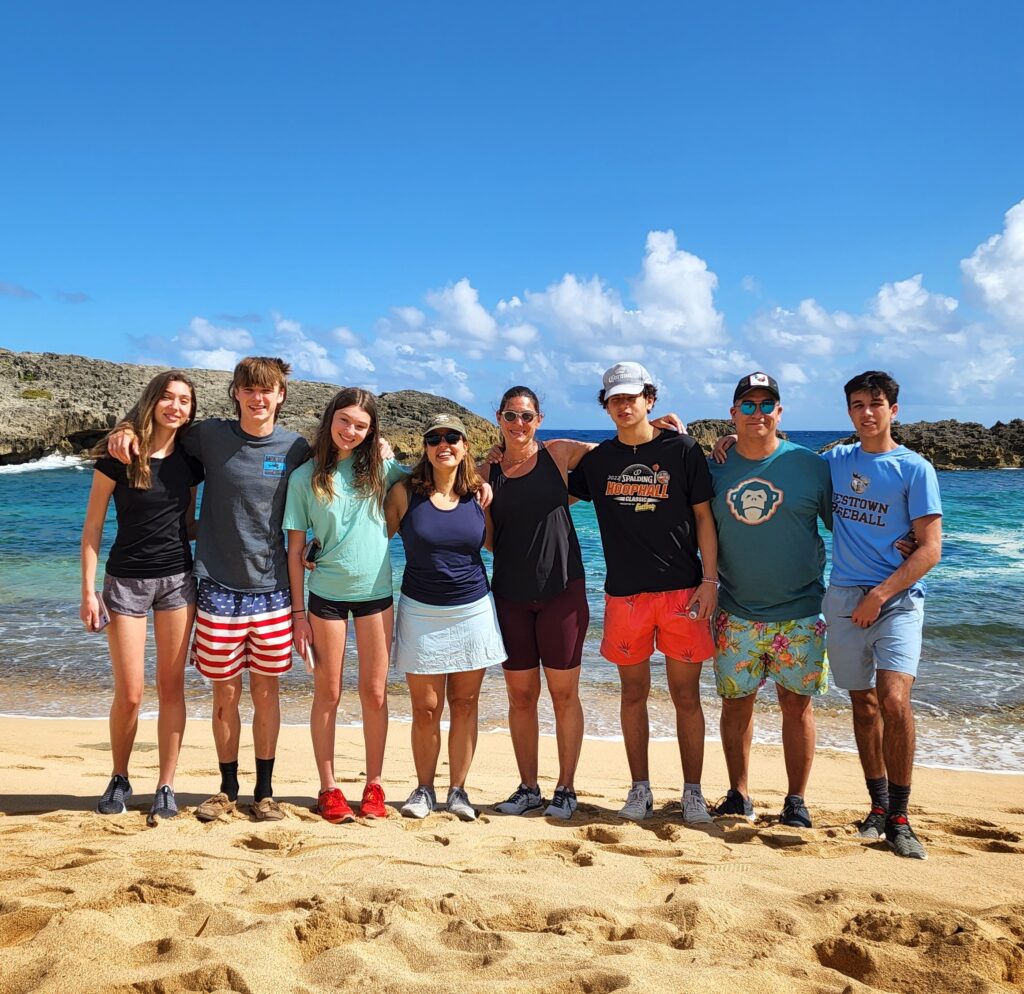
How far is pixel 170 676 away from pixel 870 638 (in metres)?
3.59

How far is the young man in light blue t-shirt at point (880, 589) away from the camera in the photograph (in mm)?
3982

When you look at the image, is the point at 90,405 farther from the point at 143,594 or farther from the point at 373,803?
the point at 373,803

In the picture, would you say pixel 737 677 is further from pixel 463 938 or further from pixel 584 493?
pixel 463 938

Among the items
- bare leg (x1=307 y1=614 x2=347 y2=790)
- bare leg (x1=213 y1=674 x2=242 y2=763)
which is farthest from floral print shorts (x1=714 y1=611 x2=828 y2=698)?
bare leg (x1=213 y1=674 x2=242 y2=763)

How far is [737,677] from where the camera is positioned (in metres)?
4.38

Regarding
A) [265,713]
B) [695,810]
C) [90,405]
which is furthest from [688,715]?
[90,405]

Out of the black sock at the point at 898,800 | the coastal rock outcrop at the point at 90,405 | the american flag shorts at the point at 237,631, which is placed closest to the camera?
the black sock at the point at 898,800

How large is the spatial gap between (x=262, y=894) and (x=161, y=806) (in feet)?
4.56

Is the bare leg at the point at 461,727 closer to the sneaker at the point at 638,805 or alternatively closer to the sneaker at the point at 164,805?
the sneaker at the point at 638,805

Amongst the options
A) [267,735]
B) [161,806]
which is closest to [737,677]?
[267,735]

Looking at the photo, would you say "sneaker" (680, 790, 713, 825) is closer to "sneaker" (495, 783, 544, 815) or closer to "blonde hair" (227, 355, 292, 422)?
"sneaker" (495, 783, 544, 815)

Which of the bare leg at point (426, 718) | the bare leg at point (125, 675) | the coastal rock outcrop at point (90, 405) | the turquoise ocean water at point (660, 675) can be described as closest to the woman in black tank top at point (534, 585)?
the bare leg at point (426, 718)

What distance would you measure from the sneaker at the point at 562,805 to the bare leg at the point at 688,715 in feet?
2.08

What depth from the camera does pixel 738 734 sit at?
14.7 feet
